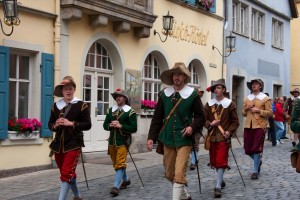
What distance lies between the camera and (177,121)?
7457mm

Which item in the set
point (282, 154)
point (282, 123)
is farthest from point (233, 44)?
point (282, 154)

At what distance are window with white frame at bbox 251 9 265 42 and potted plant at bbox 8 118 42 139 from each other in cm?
1464

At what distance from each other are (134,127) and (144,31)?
713 centimetres

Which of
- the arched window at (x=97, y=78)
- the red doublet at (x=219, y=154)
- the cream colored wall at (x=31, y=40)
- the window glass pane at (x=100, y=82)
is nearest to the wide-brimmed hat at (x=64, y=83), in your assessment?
the red doublet at (x=219, y=154)

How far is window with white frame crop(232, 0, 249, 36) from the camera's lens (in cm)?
2319

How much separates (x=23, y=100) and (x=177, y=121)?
19.0 ft

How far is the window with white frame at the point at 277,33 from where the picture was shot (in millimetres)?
27453

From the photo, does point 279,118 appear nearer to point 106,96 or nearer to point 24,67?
point 106,96

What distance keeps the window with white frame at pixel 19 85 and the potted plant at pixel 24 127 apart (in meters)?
0.33

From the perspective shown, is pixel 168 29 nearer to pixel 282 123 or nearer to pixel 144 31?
pixel 144 31

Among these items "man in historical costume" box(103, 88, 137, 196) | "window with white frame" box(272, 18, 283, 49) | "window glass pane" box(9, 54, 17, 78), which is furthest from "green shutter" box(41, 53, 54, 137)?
"window with white frame" box(272, 18, 283, 49)

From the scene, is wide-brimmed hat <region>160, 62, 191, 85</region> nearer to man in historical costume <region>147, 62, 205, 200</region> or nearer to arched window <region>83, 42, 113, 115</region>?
man in historical costume <region>147, 62, 205, 200</region>

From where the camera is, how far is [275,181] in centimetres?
1038

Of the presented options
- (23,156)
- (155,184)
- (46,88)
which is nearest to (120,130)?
(155,184)
